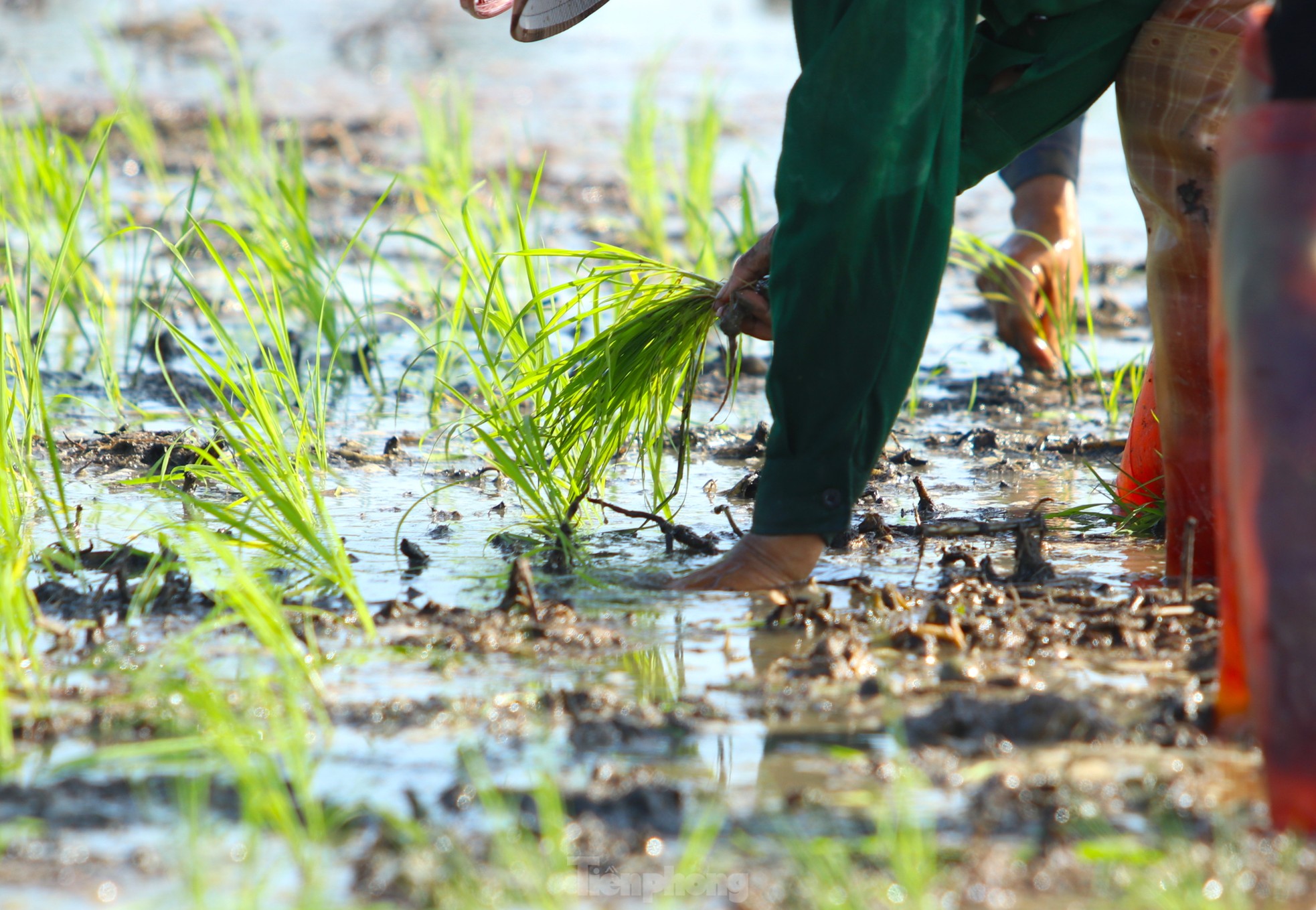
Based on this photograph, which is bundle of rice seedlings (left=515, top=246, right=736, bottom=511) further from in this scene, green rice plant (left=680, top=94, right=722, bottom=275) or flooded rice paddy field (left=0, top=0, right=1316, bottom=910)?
green rice plant (left=680, top=94, right=722, bottom=275)

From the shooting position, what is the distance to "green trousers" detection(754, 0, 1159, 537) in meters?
1.80

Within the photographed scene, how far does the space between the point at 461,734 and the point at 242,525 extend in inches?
21.6

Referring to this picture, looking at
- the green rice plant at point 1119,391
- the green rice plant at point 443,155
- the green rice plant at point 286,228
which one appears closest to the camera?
the green rice plant at point 1119,391

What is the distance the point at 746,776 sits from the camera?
1.42 meters

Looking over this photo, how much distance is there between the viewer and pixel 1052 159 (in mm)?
3281

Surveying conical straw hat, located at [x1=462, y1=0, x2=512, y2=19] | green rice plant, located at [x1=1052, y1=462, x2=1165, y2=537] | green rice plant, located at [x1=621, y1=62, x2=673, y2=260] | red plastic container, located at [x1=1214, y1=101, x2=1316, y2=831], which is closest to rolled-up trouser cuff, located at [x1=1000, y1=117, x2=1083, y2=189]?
green rice plant, located at [x1=1052, y1=462, x2=1165, y2=537]

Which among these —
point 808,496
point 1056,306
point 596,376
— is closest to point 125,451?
point 596,376

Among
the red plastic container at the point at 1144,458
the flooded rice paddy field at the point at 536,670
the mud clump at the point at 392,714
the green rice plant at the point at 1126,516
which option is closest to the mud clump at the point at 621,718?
the flooded rice paddy field at the point at 536,670

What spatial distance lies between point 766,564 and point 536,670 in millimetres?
448

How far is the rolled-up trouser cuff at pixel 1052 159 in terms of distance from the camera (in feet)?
10.8

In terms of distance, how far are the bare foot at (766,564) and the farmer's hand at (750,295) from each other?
312mm

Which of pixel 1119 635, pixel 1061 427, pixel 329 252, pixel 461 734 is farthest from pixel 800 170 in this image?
pixel 329 252

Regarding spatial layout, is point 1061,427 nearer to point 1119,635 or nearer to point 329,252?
point 1119,635

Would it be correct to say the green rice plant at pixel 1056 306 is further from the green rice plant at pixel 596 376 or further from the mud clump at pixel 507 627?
the mud clump at pixel 507 627
